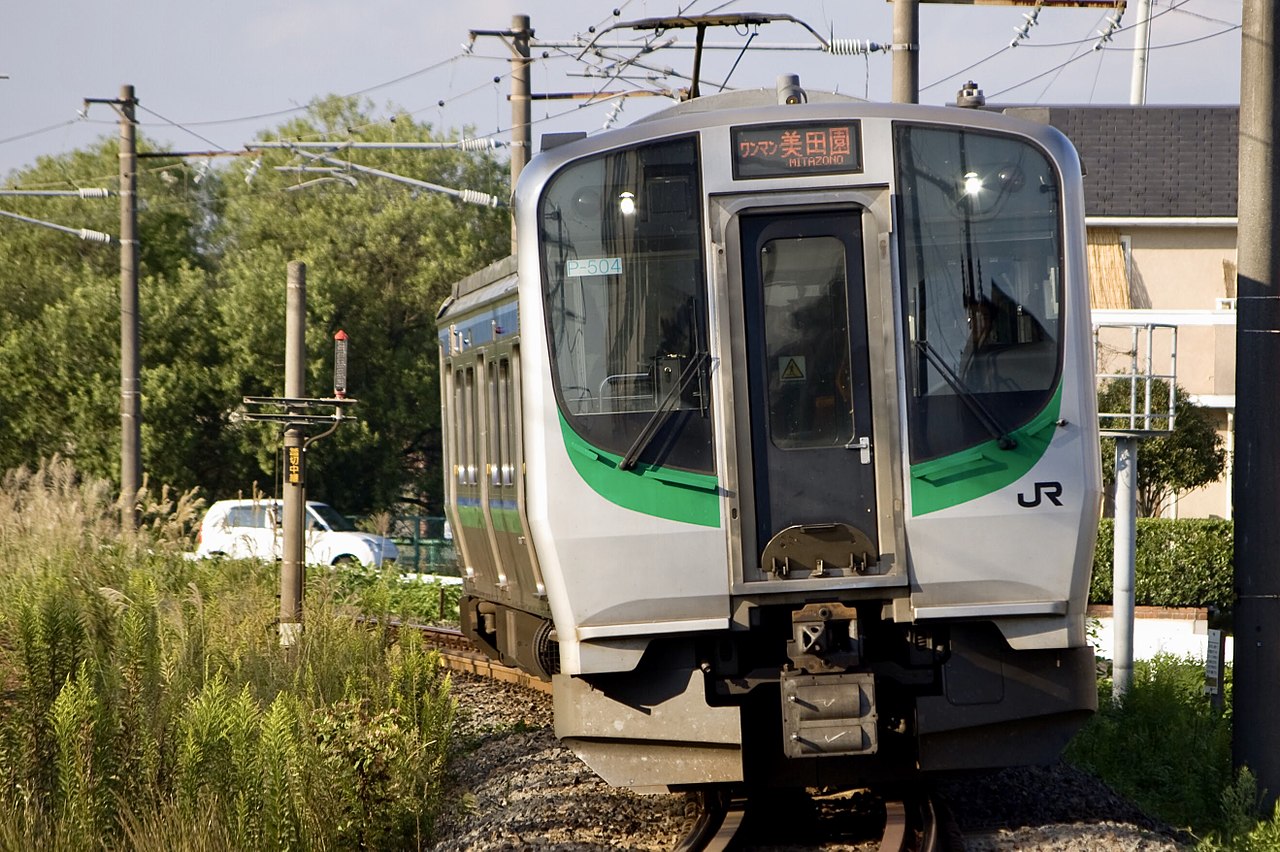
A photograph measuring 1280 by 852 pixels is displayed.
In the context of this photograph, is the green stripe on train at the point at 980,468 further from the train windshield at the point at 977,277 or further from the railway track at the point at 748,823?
the railway track at the point at 748,823

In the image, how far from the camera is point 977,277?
277 inches

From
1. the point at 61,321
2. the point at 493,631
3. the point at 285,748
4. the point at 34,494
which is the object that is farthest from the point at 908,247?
the point at 61,321

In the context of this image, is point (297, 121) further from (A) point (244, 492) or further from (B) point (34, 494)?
(B) point (34, 494)

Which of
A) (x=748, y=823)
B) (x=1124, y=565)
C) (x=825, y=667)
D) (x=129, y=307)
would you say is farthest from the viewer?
(x=129, y=307)

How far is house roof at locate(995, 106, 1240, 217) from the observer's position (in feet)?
93.6

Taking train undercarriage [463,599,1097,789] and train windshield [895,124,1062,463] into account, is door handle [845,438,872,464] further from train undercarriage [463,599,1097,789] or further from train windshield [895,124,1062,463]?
train undercarriage [463,599,1097,789]

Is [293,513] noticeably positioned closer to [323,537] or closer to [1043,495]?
[1043,495]

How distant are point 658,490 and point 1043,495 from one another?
1.70 m

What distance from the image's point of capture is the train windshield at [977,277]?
6918mm

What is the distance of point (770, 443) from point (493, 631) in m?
5.55

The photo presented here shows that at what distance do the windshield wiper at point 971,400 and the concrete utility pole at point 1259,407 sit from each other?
6.69ft

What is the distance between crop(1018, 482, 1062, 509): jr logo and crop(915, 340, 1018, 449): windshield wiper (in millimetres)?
219

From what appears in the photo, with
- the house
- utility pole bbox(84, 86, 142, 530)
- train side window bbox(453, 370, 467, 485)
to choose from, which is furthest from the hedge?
utility pole bbox(84, 86, 142, 530)

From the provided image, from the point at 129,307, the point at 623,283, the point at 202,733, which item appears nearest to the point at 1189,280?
the point at 129,307
